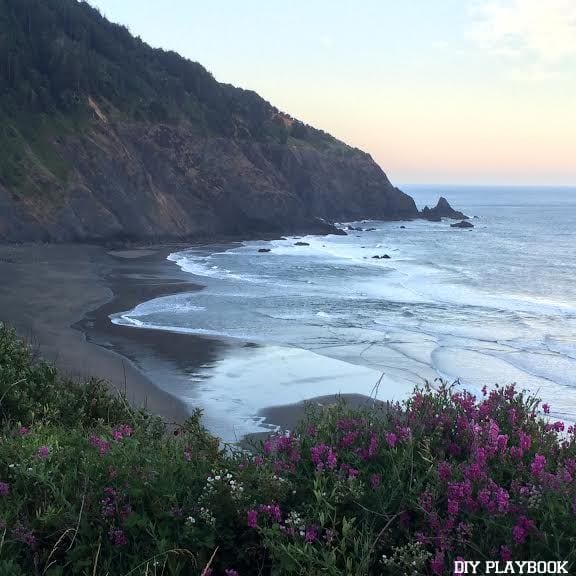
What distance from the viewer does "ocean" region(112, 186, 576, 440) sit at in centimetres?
1365

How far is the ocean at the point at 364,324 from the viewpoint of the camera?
13.6m

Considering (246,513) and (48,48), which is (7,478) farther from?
(48,48)

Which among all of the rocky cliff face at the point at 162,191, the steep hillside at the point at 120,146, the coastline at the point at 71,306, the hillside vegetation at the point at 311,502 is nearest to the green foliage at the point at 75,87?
the steep hillside at the point at 120,146

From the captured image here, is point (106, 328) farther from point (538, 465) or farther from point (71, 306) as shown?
point (538, 465)

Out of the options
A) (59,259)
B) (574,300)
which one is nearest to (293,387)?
(574,300)

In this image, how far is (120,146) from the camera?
48969 millimetres

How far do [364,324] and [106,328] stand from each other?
7956 mm

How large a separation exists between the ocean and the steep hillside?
7696 millimetres

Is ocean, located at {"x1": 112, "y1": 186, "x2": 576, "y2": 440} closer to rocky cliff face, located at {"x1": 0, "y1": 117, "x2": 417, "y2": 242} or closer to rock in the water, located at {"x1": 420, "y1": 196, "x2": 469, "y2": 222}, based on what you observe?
rocky cliff face, located at {"x1": 0, "y1": 117, "x2": 417, "y2": 242}

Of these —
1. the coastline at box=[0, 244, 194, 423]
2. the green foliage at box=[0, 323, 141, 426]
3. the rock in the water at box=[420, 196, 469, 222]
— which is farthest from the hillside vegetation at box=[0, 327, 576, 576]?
the rock in the water at box=[420, 196, 469, 222]

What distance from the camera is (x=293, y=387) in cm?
1348

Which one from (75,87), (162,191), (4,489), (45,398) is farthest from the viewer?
(162,191)

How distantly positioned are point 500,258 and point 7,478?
4486 centimetres

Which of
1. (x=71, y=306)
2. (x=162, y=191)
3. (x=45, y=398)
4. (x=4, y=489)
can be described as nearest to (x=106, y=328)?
(x=71, y=306)
